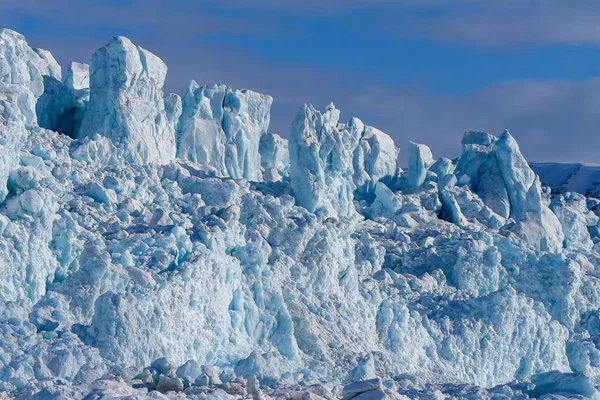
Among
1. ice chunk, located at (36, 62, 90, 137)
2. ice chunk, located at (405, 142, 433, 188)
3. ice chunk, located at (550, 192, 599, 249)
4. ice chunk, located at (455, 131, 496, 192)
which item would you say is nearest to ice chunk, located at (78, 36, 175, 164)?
ice chunk, located at (36, 62, 90, 137)

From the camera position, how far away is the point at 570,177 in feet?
203

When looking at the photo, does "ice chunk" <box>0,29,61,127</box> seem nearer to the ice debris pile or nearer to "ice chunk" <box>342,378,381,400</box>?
the ice debris pile

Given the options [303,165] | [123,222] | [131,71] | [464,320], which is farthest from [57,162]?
[464,320]

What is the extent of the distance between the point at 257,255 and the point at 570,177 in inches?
1741

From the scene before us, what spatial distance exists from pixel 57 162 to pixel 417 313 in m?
8.03

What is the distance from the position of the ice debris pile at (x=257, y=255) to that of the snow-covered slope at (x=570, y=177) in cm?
2376

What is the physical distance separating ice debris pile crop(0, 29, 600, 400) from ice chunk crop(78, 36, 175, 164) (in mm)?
54

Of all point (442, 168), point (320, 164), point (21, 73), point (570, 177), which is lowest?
point (320, 164)

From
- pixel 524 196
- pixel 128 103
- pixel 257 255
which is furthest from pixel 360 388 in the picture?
pixel 524 196

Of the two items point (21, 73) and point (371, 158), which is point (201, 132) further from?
point (371, 158)

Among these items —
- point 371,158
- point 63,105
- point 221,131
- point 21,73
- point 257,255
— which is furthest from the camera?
point 371,158

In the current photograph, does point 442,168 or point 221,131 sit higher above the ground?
point 442,168

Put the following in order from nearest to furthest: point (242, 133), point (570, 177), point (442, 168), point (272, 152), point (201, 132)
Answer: point (201, 132) < point (242, 133) < point (272, 152) < point (442, 168) < point (570, 177)

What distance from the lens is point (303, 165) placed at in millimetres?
27781
